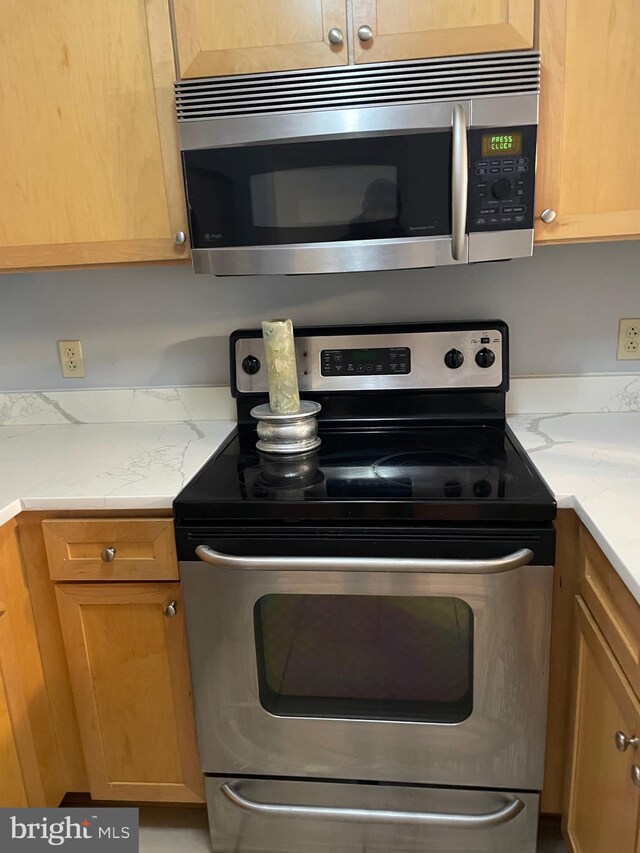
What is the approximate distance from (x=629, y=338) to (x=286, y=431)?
0.95 metres

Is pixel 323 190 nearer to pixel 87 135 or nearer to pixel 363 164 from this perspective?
pixel 363 164

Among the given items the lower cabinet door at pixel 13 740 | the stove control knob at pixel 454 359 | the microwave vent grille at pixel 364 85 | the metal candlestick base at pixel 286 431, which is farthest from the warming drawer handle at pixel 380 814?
the microwave vent grille at pixel 364 85

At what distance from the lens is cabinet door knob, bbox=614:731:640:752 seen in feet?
3.14

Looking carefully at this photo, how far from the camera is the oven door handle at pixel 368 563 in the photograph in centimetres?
118

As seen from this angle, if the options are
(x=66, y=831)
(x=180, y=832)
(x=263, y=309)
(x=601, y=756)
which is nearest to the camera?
(x=601, y=756)

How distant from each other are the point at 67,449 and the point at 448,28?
50.9 inches

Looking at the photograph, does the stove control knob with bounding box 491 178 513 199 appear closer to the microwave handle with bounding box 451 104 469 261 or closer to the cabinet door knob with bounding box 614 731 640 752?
the microwave handle with bounding box 451 104 469 261

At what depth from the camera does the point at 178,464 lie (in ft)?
4.80

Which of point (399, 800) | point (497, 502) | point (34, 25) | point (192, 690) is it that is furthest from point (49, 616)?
point (34, 25)

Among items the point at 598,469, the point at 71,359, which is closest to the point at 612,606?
the point at 598,469

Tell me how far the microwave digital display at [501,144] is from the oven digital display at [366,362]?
52cm

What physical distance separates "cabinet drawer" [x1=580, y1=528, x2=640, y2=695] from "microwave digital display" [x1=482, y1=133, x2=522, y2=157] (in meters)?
0.76

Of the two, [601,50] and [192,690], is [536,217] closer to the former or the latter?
[601,50]

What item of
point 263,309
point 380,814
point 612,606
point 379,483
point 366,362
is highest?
point 263,309
